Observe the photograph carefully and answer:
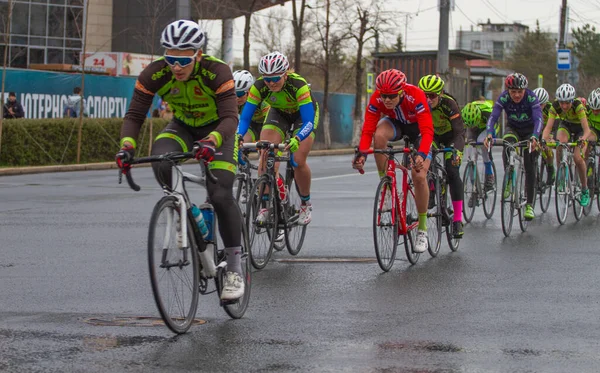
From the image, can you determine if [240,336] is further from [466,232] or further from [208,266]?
[466,232]

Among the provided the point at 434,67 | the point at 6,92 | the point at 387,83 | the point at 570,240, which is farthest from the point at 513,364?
the point at 434,67

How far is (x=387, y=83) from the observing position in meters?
10.0

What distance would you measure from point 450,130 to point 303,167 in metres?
2.00

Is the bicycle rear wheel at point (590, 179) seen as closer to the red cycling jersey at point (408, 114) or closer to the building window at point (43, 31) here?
the red cycling jersey at point (408, 114)

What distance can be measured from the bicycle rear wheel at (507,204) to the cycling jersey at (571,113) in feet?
6.81

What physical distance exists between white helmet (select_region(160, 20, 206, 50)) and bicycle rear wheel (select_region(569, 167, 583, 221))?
9425 mm

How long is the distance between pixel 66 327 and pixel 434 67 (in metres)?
46.3

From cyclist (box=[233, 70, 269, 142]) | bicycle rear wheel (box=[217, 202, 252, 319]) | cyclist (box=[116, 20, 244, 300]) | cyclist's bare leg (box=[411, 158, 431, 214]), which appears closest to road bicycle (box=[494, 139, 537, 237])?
cyclist's bare leg (box=[411, 158, 431, 214])

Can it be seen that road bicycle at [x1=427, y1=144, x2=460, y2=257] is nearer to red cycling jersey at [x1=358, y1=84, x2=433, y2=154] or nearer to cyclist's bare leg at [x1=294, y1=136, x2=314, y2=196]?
red cycling jersey at [x1=358, y1=84, x2=433, y2=154]

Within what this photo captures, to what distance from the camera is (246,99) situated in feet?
36.9

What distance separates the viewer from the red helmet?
10.0 m

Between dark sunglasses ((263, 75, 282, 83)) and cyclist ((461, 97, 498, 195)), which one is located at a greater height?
dark sunglasses ((263, 75, 282, 83))

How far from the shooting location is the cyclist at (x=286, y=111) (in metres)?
10.2

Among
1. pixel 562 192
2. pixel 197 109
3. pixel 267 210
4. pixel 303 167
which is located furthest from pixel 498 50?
pixel 197 109
